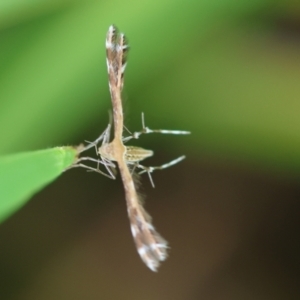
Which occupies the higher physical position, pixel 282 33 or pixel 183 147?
pixel 282 33

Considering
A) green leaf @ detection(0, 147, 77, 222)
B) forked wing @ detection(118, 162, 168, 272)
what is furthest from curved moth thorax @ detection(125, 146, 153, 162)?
green leaf @ detection(0, 147, 77, 222)

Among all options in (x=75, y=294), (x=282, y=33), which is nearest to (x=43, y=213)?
(x=75, y=294)

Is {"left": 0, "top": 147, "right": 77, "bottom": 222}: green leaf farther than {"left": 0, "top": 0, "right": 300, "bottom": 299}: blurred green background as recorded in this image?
No

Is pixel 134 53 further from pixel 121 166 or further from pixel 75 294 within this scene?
pixel 75 294

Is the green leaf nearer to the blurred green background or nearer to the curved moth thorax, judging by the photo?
the curved moth thorax

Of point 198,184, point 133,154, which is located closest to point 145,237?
point 133,154

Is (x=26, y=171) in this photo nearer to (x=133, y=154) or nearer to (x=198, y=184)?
(x=133, y=154)

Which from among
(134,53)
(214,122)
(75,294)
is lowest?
(75,294)
